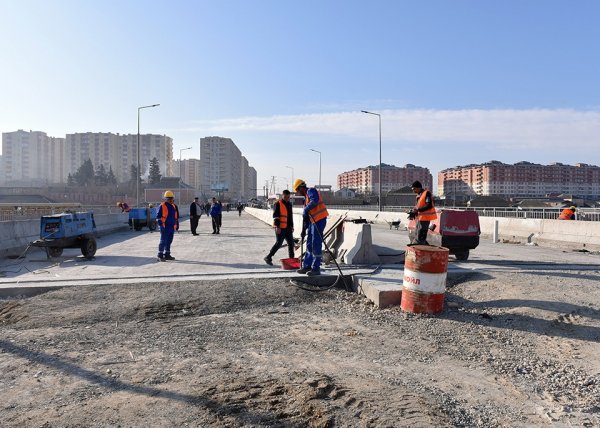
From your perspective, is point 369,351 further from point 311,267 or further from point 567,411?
point 311,267

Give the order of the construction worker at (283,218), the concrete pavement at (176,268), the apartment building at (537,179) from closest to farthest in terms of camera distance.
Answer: the concrete pavement at (176,268) < the construction worker at (283,218) < the apartment building at (537,179)

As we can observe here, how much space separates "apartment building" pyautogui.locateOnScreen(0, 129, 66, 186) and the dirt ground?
170 metres

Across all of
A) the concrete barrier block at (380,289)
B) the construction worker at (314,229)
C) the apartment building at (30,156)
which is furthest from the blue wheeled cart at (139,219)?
the apartment building at (30,156)

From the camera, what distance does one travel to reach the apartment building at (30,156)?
15750 centimetres

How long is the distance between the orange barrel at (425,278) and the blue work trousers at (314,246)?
7.74ft

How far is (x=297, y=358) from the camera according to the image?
496 cm

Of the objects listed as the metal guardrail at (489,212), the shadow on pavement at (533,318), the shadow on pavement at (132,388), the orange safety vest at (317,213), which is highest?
the orange safety vest at (317,213)

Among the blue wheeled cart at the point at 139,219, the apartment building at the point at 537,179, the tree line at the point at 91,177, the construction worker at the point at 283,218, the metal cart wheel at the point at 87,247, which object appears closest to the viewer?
the construction worker at the point at 283,218

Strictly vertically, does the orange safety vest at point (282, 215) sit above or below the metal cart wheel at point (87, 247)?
above

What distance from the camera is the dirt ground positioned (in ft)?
12.2

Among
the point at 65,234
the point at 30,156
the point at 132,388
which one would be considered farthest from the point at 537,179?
the point at 30,156

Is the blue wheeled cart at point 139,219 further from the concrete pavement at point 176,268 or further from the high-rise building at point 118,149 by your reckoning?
the high-rise building at point 118,149

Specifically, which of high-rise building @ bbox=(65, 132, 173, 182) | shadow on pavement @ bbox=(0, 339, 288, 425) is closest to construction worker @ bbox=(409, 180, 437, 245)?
shadow on pavement @ bbox=(0, 339, 288, 425)

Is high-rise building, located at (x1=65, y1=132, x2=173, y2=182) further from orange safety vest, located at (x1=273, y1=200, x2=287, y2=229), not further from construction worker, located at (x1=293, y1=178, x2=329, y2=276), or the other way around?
construction worker, located at (x1=293, y1=178, x2=329, y2=276)
